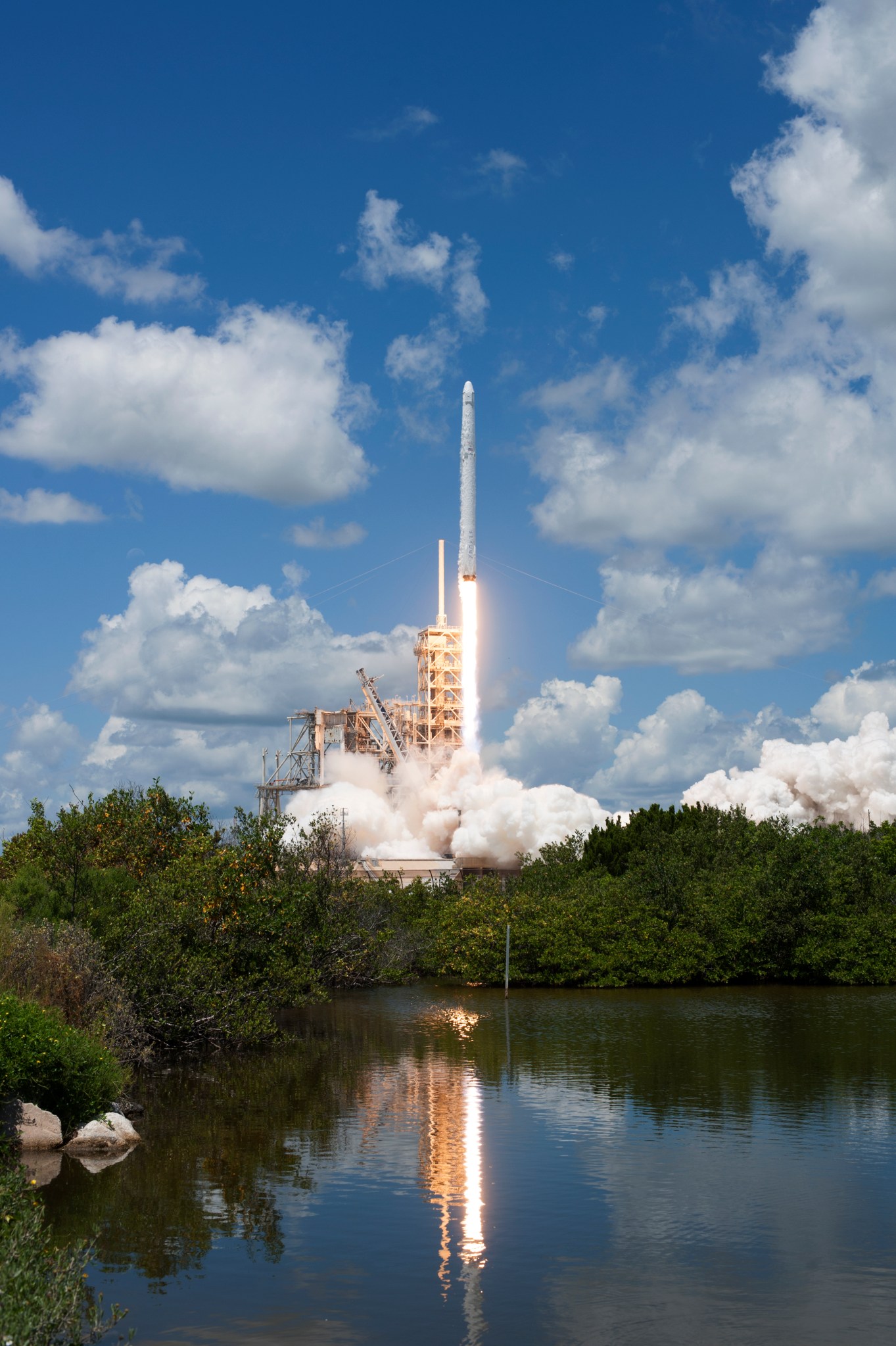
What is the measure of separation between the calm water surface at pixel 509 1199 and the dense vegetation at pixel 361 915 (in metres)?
2.78

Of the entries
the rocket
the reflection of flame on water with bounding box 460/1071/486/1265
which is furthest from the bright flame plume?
the reflection of flame on water with bounding box 460/1071/486/1265

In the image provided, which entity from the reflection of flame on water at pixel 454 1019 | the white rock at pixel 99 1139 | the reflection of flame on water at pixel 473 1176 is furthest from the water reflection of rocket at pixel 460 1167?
the reflection of flame on water at pixel 454 1019

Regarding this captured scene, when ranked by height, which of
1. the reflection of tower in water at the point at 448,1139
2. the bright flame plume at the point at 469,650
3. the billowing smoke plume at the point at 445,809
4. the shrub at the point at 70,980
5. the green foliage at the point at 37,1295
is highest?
the bright flame plume at the point at 469,650

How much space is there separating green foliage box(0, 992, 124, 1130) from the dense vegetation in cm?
167

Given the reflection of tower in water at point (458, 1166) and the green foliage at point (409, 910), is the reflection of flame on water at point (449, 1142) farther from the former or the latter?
the green foliage at point (409, 910)

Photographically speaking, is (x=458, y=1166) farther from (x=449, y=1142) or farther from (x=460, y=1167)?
(x=449, y=1142)

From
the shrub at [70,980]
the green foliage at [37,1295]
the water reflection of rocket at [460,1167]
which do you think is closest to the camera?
the green foliage at [37,1295]

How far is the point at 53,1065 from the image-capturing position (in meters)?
20.2

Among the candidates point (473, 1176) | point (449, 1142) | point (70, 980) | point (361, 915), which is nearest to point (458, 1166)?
point (473, 1176)

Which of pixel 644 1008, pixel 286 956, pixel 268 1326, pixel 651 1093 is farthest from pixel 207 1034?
pixel 268 1326

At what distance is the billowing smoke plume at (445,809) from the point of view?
75.6 meters

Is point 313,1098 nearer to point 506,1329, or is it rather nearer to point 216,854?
point 216,854

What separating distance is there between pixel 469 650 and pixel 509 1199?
60713mm

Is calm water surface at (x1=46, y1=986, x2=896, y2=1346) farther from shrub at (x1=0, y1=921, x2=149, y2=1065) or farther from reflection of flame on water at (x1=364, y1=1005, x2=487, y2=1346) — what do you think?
shrub at (x1=0, y1=921, x2=149, y2=1065)
